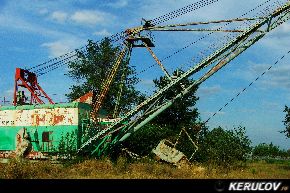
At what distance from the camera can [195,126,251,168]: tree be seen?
2262cm

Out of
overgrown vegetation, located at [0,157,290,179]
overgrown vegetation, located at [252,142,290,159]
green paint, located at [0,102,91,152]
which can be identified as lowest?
overgrown vegetation, located at [252,142,290,159]

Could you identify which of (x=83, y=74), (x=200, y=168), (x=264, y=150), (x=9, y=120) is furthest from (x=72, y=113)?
(x=264, y=150)

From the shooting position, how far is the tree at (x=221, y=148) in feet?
74.2

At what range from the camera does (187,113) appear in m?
34.0

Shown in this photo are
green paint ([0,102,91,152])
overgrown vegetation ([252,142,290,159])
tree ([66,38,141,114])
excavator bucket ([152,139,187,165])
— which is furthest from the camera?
overgrown vegetation ([252,142,290,159])

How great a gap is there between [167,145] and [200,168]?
3498mm

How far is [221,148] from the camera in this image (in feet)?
75.6

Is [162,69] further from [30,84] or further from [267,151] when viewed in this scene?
[267,151]
